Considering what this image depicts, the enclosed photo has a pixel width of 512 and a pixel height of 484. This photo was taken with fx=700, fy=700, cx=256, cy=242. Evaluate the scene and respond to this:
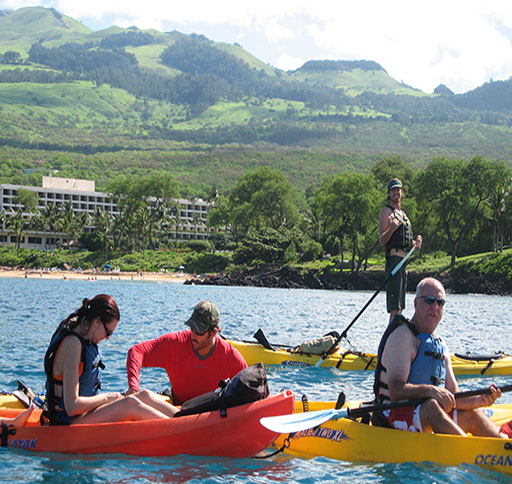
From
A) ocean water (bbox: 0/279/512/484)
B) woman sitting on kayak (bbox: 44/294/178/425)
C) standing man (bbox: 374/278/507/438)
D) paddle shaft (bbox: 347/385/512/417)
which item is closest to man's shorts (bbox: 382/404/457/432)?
standing man (bbox: 374/278/507/438)

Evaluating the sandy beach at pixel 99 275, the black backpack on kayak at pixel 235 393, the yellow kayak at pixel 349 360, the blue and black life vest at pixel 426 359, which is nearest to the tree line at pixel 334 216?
the sandy beach at pixel 99 275

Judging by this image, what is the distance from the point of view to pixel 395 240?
13.2 meters

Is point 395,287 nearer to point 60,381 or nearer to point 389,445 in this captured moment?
point 389,445

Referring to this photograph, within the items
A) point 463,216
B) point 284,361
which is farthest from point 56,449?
point 463,216

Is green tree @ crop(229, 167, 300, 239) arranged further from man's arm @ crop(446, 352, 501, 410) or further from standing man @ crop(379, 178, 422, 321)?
Answer: man's arm @ crop(446, 352, 501, 410)

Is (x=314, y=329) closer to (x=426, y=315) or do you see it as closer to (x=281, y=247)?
(x=426, y=315)

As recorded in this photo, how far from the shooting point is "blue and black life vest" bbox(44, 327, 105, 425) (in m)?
7.49

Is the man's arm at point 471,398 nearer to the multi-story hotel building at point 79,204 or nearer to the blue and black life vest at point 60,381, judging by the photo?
the blue and black life vest at point 60,381

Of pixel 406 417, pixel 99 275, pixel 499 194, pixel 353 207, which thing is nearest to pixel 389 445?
pixel 406 417

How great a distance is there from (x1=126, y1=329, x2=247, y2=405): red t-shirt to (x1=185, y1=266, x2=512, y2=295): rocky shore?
64.0 metres

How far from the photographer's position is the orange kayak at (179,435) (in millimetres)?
7965

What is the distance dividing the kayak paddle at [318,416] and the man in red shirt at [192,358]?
946 mm

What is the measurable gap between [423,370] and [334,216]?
7611 cm

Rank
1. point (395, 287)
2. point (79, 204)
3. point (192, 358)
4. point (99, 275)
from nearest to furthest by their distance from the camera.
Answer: point (192, 358)
point (395, 287)
point (99, 275)
point (79, 204)
